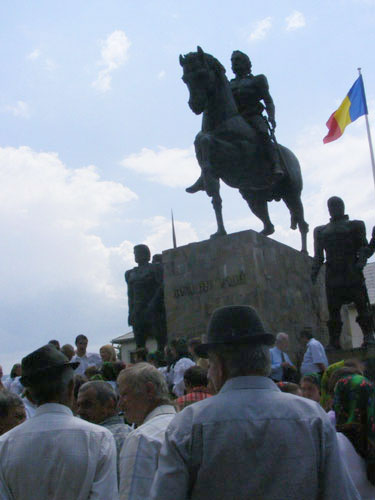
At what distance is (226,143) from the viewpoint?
11633 millimetres

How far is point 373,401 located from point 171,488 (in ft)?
4.24

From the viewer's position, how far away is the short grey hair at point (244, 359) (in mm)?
2506

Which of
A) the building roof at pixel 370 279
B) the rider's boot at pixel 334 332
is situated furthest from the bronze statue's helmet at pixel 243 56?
the building roof at pixel 370 279

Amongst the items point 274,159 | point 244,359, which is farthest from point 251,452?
point 274,159

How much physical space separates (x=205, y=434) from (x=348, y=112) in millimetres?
15200

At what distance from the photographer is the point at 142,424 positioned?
11.0 ft

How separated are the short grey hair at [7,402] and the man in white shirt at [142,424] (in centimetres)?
92

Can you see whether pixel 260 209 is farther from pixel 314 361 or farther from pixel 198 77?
pixel 314 361

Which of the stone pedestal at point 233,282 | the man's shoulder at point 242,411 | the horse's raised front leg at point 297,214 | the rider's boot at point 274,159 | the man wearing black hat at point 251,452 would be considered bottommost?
the man wearing black hat at point 251,452

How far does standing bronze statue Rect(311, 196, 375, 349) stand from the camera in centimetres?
1085

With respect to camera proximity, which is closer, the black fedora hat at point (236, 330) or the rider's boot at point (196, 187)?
the black fedora hat at point (236, 330)

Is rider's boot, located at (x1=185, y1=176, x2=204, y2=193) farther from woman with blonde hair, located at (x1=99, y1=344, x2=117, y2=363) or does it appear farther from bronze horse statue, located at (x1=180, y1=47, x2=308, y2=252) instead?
woman with blonde hair, located at (x1=99, y1=344, x2=117, y2=363)

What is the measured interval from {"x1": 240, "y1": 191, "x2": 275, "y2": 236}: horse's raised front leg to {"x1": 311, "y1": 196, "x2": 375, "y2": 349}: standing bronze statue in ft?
8.47

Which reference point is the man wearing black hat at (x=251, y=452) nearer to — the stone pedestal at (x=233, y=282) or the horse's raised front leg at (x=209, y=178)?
the stone pedestal at (x=233, y=282)
